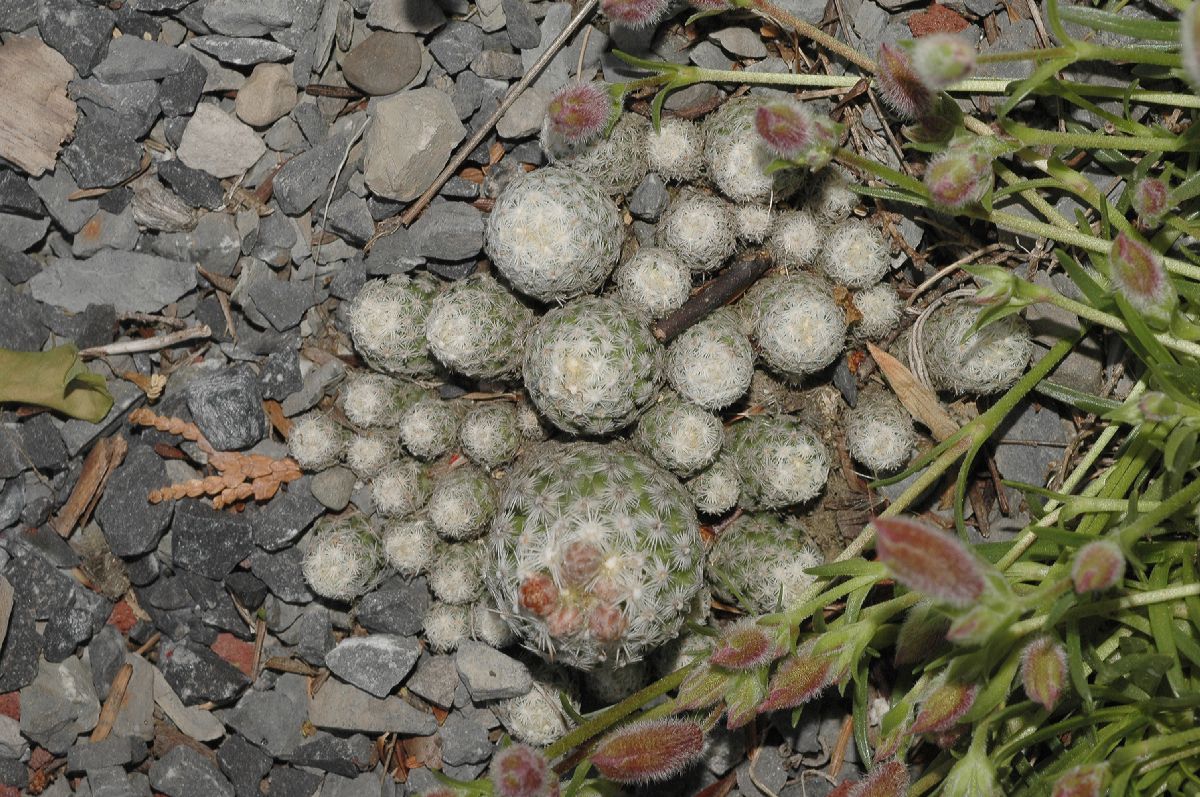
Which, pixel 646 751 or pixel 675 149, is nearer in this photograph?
pixel 646 751

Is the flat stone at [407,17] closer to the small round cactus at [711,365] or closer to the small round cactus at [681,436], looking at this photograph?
the small round cactus at [711,365]

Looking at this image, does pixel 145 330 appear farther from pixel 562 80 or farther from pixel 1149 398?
pixel 1149 398

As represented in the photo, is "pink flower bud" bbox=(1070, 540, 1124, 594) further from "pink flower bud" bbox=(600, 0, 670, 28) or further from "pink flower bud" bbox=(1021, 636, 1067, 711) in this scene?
"pink flower bud" bbox=(600, 0, 670, 28)

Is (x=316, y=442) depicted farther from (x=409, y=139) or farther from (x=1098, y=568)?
(x=1098, y=568)

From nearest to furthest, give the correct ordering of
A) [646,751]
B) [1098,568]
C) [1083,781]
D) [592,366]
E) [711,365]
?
[1098,568] → [1083,781] → [646,751] → [592,366] → [711,365]

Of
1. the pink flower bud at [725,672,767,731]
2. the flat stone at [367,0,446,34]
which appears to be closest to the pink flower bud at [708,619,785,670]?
the pink flower bud at [725,672,767,731]

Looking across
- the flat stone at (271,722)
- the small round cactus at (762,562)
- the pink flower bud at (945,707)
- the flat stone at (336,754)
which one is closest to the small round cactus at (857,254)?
the small round cactus at (762,562)

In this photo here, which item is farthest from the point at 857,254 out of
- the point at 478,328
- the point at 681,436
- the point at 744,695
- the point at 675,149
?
the point at 744,695
